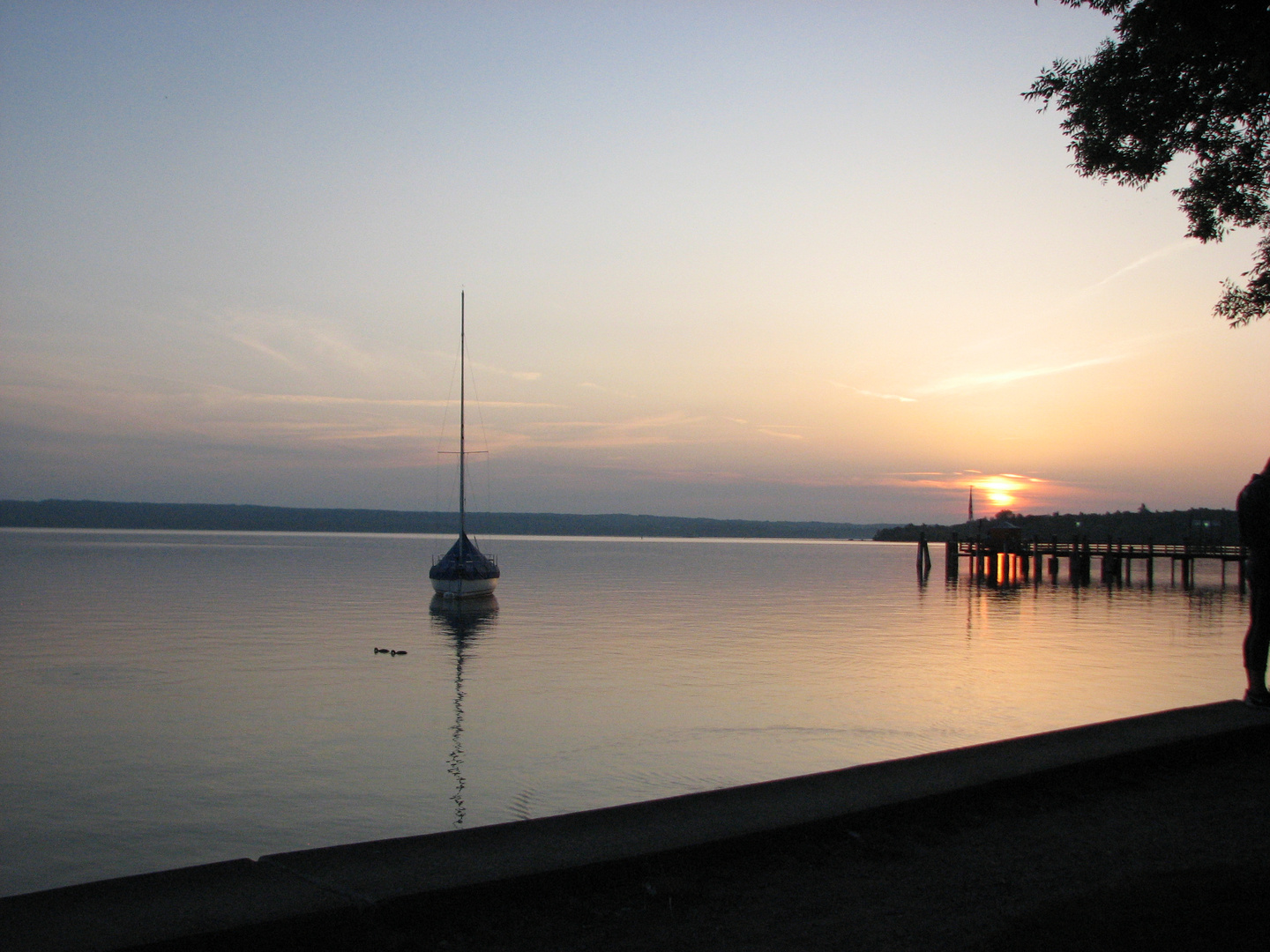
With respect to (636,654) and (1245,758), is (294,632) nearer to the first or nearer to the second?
(636,654)

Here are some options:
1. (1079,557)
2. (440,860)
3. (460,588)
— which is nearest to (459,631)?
(460,588)

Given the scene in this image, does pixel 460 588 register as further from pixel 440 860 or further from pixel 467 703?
pixel 440 860

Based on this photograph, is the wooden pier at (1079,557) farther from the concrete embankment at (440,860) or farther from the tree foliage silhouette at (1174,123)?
the concrete embankment at (440,860)

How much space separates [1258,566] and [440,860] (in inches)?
287

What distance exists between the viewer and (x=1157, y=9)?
30.4ft

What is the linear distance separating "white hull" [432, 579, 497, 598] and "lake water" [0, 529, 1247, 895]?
227cm

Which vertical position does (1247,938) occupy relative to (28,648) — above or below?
above

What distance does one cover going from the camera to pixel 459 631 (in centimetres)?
3750

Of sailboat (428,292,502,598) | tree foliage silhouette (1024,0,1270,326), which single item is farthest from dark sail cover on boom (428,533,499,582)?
tree foliage silhouette (1024,0,1270,326)

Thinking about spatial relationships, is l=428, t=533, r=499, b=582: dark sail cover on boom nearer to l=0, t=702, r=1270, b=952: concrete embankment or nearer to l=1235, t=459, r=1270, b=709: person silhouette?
l=1235, t=459, r=1270, b=709: person silhouette

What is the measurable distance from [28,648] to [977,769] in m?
30.9

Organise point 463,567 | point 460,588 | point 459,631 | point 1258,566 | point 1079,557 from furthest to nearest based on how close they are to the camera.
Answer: point 1079,557 → point 463,567 → point 460,588 → point 459,631 → point 1258,566

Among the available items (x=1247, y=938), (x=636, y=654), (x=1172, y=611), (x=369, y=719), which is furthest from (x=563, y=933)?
(x=1172, y=611)

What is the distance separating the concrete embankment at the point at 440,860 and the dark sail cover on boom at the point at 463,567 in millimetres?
42807
